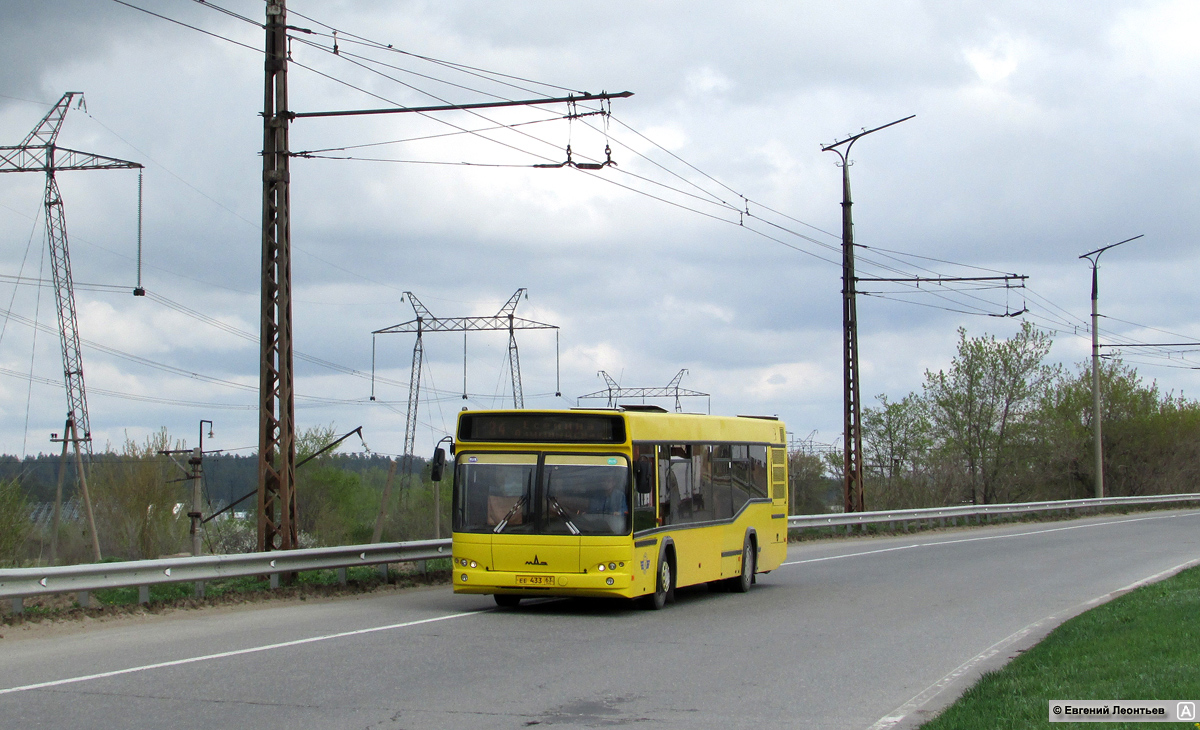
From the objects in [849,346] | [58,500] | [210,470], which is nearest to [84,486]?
[58,500]

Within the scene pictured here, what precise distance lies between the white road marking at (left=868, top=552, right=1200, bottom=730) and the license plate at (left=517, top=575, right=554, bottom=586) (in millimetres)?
5225

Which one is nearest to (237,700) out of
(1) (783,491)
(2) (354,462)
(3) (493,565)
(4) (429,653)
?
(4) (429,653)

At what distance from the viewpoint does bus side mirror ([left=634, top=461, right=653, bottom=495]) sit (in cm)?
1533

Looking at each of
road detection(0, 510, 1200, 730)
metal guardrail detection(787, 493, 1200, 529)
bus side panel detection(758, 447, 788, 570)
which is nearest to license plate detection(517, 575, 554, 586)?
road detection(0, 510, 1200, 730)

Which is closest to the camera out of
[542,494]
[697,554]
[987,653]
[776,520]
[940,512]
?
[987,653]

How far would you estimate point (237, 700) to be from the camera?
883 centimetres

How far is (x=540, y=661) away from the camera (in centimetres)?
1111

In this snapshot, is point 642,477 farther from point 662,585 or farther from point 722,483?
point 722,483

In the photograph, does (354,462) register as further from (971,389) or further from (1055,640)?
(1055,640)

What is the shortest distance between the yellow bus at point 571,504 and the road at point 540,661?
502 millimetres

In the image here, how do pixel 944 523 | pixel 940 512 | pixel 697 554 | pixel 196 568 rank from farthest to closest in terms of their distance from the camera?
pixel 944 523 < pixel 940 512 < pixel 697 554 < pixel 196 568

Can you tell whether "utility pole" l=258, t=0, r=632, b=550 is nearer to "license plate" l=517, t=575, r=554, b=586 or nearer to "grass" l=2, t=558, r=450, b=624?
"grass" l=2, t=558, r=450, b=624

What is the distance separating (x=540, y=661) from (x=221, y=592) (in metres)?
6.93

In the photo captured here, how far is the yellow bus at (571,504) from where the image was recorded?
1502cm
